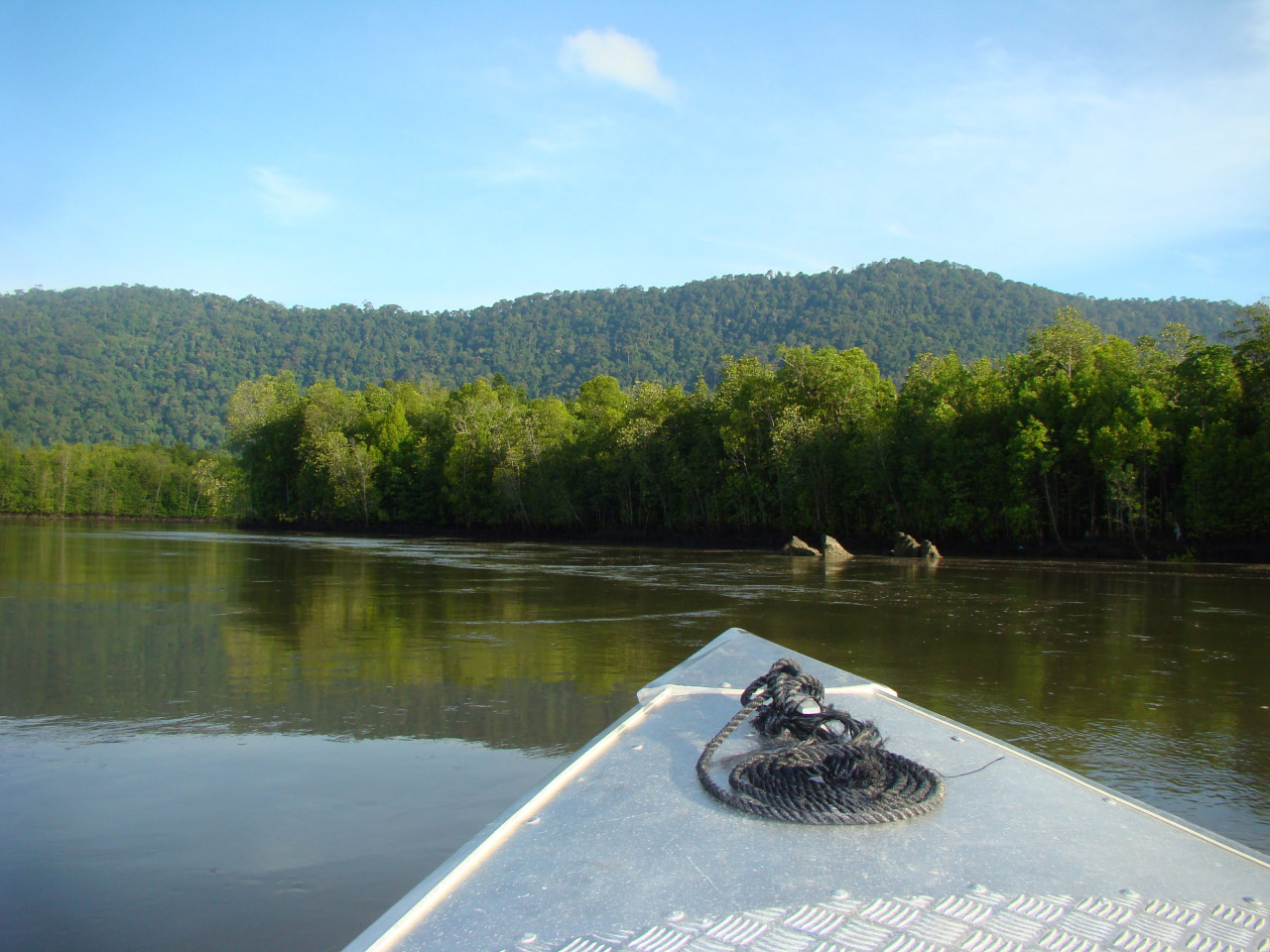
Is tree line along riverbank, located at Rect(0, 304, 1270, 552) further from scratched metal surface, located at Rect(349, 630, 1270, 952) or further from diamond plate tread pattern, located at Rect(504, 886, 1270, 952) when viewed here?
diamond plate tread pattern, located at Rect(504, 886, 1270, 952)

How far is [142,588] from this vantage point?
57.7 feet

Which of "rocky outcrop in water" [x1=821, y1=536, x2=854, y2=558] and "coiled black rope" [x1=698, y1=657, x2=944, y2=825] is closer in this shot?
"coiled black rope" [x1=698, y1=657, x2=944, y2=825]

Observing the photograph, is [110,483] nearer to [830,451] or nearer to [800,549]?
[830,451]

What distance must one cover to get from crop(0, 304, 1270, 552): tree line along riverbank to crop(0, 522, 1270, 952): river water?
16.6 metres

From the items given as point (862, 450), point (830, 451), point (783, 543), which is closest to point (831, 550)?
point (862, 450)

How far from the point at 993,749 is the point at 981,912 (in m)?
1.94

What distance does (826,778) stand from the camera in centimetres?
333

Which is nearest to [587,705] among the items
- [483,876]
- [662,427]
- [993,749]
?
[993,749]

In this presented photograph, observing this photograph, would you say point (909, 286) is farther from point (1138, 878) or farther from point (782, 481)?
point (1138, 878)

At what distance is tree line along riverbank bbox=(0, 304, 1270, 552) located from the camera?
31109mm

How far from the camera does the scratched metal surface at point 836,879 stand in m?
2.23

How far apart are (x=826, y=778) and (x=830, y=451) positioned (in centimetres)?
3975

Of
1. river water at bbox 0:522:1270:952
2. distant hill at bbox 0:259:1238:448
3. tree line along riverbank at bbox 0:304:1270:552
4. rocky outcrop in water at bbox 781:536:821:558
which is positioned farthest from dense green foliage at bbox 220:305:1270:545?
distant hill at bbox 0:259:1238:448

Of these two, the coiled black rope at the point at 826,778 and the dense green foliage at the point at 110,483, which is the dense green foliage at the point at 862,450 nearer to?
the dense green foliage at the point at 110,483
